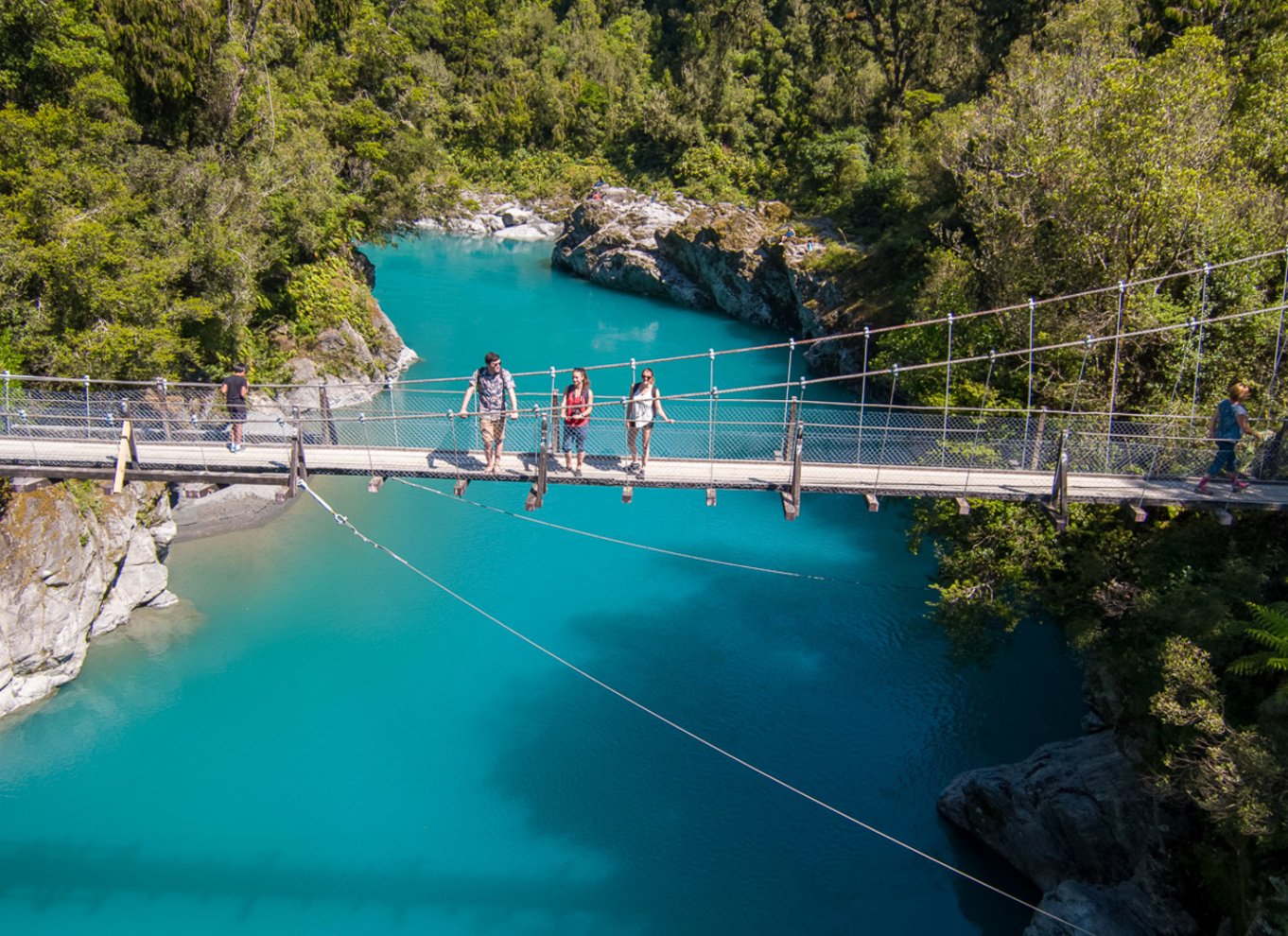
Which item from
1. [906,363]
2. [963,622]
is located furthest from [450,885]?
[906,363]

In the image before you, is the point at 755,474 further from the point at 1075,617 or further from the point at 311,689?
the point at 311,689

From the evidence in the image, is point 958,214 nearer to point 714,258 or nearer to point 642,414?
point 714,258

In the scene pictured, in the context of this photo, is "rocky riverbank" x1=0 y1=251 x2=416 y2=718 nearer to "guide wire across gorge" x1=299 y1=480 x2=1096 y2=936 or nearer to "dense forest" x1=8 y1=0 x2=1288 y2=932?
"dense forest" x1=8 y1=0 x2=1288 y2=932

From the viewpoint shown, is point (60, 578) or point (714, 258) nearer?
point (60, 578)

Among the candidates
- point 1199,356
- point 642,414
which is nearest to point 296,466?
point 642,414

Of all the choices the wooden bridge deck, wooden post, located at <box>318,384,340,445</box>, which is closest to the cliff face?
the wooden bridge deck

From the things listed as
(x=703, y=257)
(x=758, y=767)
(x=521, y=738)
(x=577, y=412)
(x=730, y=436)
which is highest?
(x=703, y=257)

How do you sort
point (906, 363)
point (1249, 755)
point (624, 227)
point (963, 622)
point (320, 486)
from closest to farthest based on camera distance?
point (1249, 755) < point (963, 622) < point (906, 363) < point (320, 486) < point (624, 227)
